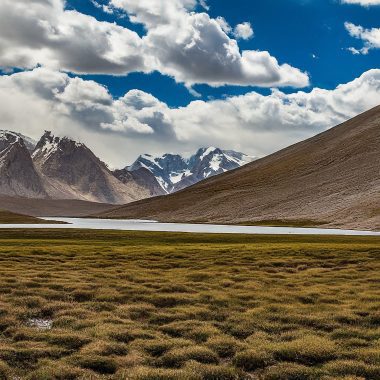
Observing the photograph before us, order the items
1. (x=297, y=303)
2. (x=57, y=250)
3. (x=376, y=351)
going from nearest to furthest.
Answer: (x=376, y=351), (x=297, y=303), (x=57, y=250)

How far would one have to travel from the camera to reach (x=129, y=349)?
1767 centimetres

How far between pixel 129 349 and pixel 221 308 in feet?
26.8

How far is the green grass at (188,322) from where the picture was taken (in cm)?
1573

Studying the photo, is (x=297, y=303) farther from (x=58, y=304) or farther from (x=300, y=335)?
(x=58, y=304)

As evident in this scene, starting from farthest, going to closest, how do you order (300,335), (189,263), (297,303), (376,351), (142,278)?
(189,263) < (142,278) < (297,303) < (300,335) < (376,351)

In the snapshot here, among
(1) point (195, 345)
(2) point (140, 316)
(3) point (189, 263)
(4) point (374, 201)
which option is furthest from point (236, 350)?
(4) point (374, 201)

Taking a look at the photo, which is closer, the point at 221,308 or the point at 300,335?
the point at 300,335

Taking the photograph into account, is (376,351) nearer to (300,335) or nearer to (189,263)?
(300,335)

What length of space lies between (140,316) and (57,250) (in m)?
31.5

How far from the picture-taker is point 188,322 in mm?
21750

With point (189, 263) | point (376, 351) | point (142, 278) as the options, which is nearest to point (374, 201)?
point (189, 263)

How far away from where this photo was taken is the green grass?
15.7 metres

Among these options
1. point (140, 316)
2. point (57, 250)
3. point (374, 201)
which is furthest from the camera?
point (374, 201)

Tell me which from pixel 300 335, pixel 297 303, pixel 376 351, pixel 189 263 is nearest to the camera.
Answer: pixel 376 351
